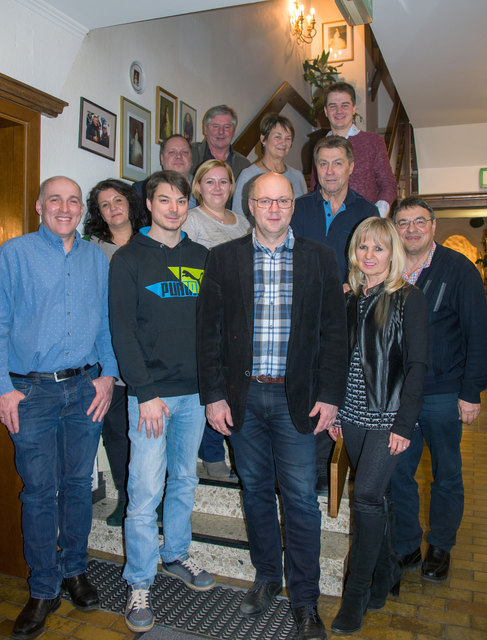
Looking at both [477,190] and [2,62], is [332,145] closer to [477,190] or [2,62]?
[2,62]

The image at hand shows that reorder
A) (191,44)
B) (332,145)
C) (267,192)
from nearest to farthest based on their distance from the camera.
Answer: (267,192) < (332,145) < (191,44)

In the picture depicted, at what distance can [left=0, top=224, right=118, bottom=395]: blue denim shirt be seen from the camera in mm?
1952

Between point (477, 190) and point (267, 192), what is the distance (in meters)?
6.59

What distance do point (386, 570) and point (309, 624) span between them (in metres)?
0.39

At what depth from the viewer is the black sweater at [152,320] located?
1908mm

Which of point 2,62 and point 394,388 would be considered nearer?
point 394,388

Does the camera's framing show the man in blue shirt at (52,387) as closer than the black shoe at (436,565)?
Yes

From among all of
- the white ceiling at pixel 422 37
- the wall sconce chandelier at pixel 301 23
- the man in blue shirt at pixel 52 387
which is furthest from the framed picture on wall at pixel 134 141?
the wall sconce chandelier at pixel 301 23

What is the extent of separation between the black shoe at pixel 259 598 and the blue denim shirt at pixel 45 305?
1.14 meters

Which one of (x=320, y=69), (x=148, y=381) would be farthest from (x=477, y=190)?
(x=148, y=381)

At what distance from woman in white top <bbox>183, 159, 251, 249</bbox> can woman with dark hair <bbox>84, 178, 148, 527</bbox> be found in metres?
0.33

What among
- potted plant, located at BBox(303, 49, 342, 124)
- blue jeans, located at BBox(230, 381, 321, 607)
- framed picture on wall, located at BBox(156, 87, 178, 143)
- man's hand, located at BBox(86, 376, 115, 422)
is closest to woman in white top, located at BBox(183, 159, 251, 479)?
man's hand, located at BBox(86, 376, 115, 422)

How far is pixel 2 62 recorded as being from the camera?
2158 millimetres

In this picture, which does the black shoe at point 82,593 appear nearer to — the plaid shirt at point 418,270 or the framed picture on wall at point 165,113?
the plaid shirt at point 418,270
